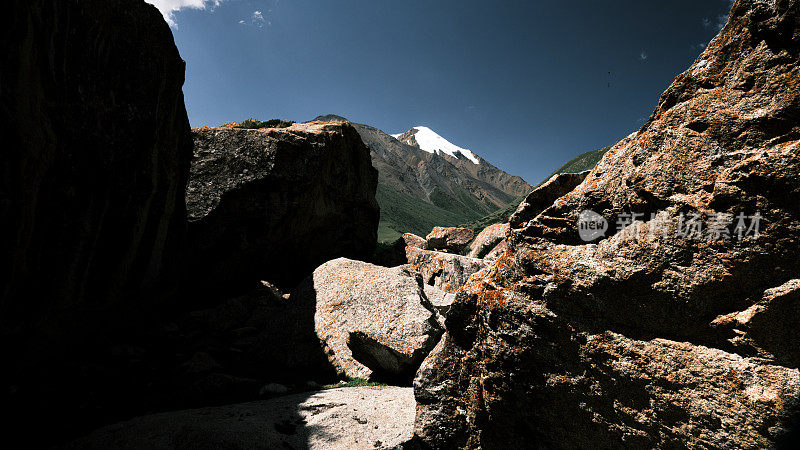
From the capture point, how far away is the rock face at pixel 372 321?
10148 mm

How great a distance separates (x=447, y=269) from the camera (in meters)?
18.2

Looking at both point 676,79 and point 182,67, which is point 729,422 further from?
point 182,67

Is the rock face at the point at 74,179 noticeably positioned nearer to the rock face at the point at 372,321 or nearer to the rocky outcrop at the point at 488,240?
the rock face at the point at 372,321

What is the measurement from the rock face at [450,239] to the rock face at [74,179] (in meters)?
25.7

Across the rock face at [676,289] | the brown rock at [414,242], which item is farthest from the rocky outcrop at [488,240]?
the rock face at [676,289]

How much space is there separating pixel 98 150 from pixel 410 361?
953 cm

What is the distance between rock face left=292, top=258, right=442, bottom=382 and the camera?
10.1 metres

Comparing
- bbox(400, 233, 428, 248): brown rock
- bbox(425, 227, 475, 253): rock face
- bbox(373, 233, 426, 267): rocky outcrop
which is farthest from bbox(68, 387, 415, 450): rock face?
bbox(400, 233, 428, 248): brown rock

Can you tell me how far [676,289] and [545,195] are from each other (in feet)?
8.54

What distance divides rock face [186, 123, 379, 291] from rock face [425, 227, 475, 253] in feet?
44.6

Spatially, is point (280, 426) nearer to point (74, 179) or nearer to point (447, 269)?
point (74, 179)

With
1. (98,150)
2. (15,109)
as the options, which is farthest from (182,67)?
(15,109)

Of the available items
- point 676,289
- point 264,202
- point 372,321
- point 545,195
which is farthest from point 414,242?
point 676,289

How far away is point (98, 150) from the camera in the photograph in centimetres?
762
